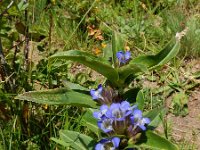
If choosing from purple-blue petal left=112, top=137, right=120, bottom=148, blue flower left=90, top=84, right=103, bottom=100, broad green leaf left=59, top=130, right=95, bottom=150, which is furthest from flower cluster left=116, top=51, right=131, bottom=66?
broad green leaf left=59, top=130, right=95, bottom=150

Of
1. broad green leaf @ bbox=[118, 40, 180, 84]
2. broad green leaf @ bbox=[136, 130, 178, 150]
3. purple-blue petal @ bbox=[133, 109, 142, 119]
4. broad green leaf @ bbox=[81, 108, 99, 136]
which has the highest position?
broad green leaf @ bbox=[118, 40, 180, 84]

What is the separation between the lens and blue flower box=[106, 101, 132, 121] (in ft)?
4.34

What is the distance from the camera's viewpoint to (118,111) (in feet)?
4.38

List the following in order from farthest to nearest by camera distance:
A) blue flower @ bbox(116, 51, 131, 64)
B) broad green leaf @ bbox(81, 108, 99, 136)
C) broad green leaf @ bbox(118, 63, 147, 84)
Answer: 1. broad green leaf @ bbox(81, 108, 99, 136)
2. blue flower @ bbox(116, 51, 131, 64)
3. broad green leaf @ bbox(118, 63, 147, 84)

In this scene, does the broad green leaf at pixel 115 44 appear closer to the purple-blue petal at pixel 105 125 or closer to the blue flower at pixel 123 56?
the blue flower at pixel 123 56

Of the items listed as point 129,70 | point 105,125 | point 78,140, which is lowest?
point 78,140

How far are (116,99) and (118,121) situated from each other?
12cm

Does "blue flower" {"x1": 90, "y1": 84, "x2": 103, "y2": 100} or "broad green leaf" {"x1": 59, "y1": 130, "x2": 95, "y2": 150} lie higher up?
"blue flower" {"x1": 90, "y1": 84, "x2": 103, "y2": 100}

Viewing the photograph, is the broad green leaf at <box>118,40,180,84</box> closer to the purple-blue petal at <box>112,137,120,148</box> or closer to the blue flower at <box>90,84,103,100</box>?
the blue flower at <box>90,84,103,100</box>

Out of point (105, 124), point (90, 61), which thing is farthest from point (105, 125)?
point (90, 61)

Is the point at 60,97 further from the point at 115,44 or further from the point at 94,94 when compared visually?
the point at 115,44

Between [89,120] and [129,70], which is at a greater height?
[129,70]

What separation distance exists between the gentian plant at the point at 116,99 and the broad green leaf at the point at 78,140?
0.46ft

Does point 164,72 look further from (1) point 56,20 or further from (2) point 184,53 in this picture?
(1) point 56,20
